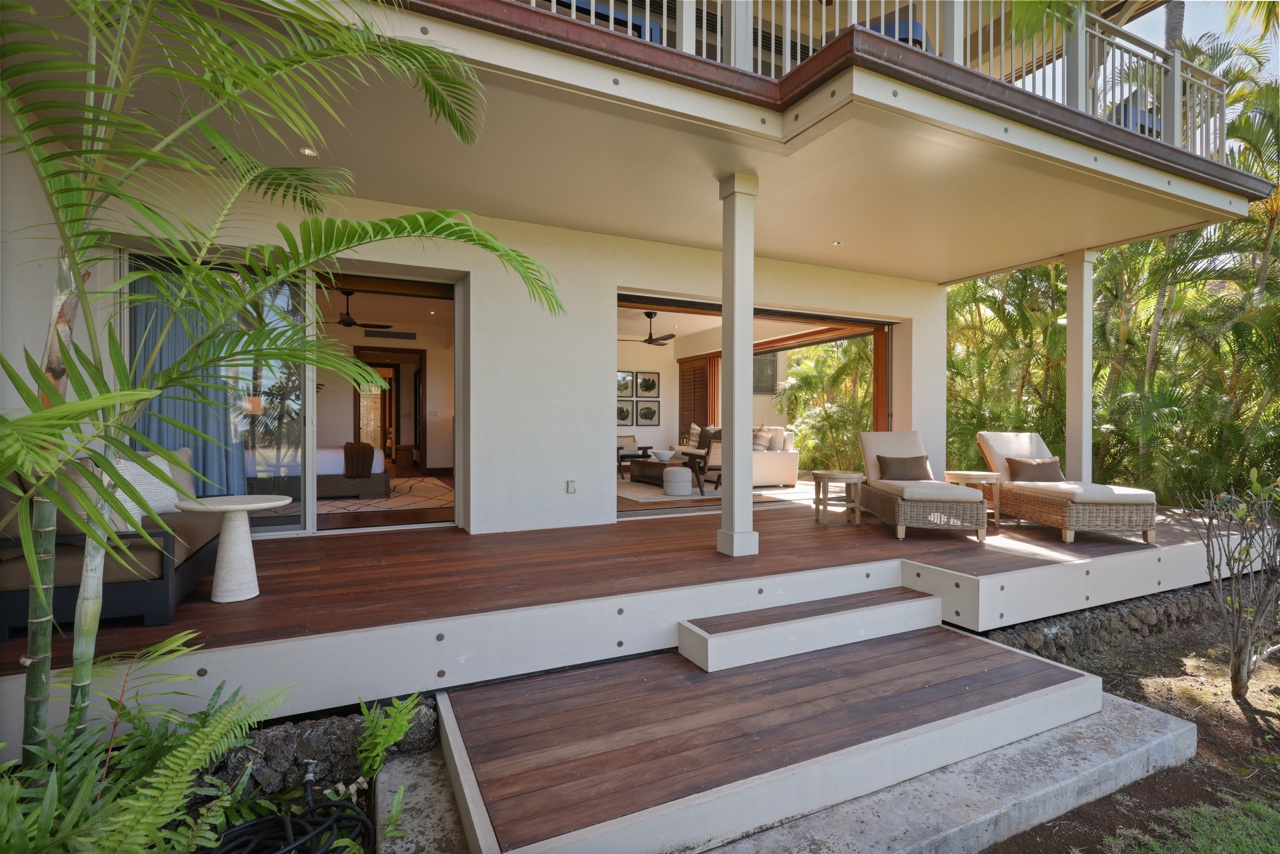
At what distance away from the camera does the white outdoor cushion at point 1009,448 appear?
235 inches

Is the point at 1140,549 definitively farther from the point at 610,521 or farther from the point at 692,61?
the point at 692,61

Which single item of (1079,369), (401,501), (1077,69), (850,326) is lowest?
(401,501)

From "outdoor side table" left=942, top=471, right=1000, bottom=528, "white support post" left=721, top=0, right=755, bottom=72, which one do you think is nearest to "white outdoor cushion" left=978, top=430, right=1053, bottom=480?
"outdoor side table" left=942, top=471, right=1000, bottom=528

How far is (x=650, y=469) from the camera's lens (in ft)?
30.0

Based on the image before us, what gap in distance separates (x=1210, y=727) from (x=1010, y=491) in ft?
8.04

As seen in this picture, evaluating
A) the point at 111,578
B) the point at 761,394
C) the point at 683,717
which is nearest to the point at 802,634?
A: the point at 683,717

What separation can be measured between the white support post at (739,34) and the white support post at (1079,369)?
4327 mm

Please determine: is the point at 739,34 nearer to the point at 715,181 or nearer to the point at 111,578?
the point at 715,181

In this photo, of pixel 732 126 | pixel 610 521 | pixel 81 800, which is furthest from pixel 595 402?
pixel 81 800

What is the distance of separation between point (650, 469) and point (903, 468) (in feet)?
14.0

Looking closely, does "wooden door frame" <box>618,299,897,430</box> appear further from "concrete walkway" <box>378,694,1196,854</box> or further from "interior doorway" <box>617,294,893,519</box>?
"concrete walkway" <box>378,694,1196,854</box>

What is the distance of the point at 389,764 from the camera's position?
97.3 inches

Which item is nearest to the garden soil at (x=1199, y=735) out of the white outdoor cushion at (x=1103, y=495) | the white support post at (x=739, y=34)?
the white outdoor cushion at (x=1103, y=495)

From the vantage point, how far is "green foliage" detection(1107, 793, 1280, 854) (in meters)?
2.17
